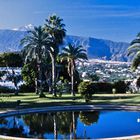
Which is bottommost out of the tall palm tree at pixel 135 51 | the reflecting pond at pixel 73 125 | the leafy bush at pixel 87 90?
the reflecting pond at pixel 73 125

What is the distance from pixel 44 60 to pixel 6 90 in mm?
9126

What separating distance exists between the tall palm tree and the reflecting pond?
1178cm

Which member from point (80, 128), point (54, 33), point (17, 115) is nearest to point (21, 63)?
point (54, 33)

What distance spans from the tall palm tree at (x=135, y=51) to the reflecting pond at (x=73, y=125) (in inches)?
464

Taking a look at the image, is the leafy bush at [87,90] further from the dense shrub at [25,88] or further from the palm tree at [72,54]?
the dense shrub at [25,88]

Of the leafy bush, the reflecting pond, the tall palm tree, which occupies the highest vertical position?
the tall palm tree

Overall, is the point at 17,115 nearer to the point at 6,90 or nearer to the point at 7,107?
the point at 7,107

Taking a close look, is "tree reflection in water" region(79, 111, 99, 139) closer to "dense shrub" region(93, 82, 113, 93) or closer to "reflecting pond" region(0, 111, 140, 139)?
"reflecting pond" region(0, 111, 140, 139)

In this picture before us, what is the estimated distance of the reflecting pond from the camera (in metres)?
27.5

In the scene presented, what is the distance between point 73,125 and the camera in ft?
105

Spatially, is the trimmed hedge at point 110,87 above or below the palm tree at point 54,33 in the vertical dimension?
below

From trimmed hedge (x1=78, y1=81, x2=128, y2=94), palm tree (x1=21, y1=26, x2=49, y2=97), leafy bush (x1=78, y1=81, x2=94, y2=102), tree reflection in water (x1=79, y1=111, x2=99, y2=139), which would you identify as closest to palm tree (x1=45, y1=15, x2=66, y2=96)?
palm tree (x1=21, y1=26, x2=49, y2=97)

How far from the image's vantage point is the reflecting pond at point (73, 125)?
90.2 feet

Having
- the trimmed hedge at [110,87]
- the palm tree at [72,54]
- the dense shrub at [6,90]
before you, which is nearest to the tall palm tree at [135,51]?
the palm tree at [72,54]
